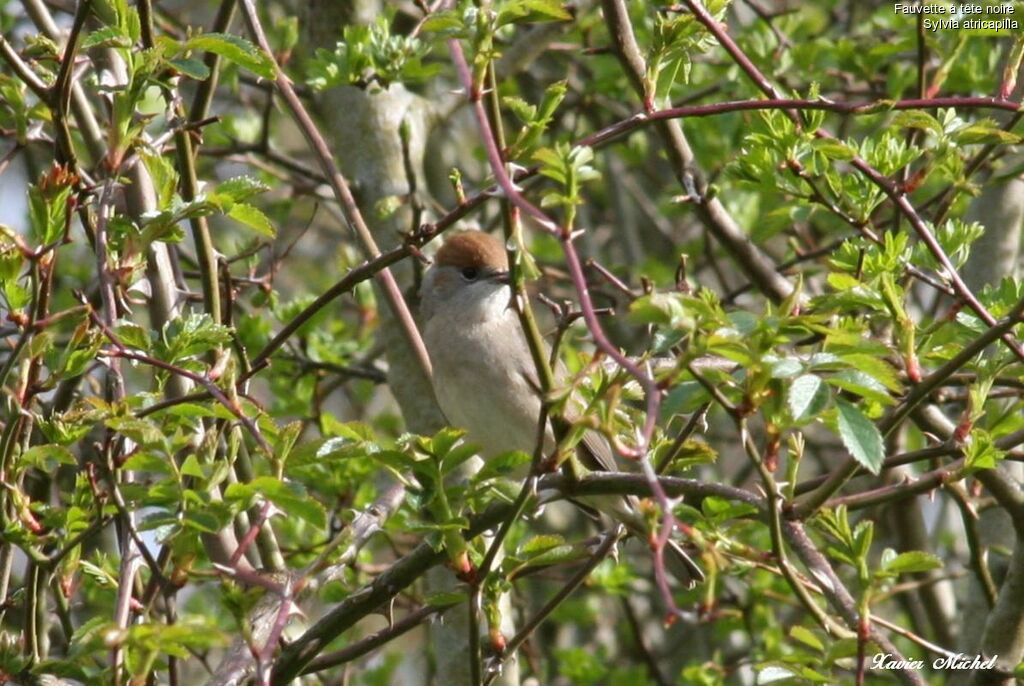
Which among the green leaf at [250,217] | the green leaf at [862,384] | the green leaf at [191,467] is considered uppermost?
the green leaf at [250,217]

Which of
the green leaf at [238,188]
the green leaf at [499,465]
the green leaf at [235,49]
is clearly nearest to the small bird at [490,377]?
the green leaf at [499,465]

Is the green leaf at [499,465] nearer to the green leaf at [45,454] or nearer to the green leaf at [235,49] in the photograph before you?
the green leaf at [45,454]

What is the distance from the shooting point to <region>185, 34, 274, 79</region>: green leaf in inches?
101

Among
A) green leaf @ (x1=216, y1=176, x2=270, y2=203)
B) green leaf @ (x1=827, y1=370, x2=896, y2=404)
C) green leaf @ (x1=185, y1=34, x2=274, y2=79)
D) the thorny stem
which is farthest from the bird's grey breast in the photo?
green leaf @ (x1=827, y1=370, x2=896, y2=404)

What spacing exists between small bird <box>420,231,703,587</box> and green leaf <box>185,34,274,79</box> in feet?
6.09

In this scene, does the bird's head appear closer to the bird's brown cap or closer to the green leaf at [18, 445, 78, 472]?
the bird's brown cap

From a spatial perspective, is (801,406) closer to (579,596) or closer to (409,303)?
(409,303)

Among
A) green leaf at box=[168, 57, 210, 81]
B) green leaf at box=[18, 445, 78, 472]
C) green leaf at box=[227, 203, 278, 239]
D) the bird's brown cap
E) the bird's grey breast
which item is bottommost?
the bird's grey breast

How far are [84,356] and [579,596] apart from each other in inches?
171

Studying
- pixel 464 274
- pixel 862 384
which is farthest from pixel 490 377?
pixel 862 384

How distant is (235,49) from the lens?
102 inches

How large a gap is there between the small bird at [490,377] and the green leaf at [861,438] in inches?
82.8

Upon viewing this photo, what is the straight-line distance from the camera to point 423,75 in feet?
13.6

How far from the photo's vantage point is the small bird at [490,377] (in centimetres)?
450
